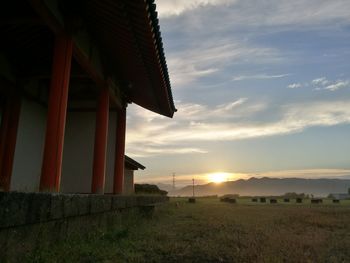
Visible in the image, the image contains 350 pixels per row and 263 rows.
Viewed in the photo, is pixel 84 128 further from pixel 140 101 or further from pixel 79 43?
pixel 79 43

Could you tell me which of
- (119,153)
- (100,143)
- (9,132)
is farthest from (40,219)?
(119,153)

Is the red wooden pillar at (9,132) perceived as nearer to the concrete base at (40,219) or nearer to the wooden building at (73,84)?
the wooden building at (73,84)

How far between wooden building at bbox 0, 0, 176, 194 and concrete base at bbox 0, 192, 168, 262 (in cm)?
139

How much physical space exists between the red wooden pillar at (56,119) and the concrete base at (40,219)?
4.38 ft

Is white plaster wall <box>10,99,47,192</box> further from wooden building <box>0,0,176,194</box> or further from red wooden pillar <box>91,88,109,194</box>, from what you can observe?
red wooden pillar <box>91,88,109,194</box>

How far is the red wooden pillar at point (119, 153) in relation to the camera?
550 inches

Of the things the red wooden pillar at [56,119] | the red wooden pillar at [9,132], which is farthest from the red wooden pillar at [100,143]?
the red wooden pillar at [56,119]

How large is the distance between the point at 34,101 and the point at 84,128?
93.1 inches

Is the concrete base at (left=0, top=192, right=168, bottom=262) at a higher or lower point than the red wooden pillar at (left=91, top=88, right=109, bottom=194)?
lower

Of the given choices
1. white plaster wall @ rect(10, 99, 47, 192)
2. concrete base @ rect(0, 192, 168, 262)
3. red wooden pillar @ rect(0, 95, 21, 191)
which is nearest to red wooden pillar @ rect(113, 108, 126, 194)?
white plaster wall @ rect(10, 99, 47, 192)

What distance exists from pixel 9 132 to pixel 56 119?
3.95 m

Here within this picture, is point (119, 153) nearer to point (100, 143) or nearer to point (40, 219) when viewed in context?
point (100, 143)

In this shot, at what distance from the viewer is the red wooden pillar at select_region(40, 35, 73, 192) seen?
7453mm

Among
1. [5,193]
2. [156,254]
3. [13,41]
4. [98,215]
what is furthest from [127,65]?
[5,193]
